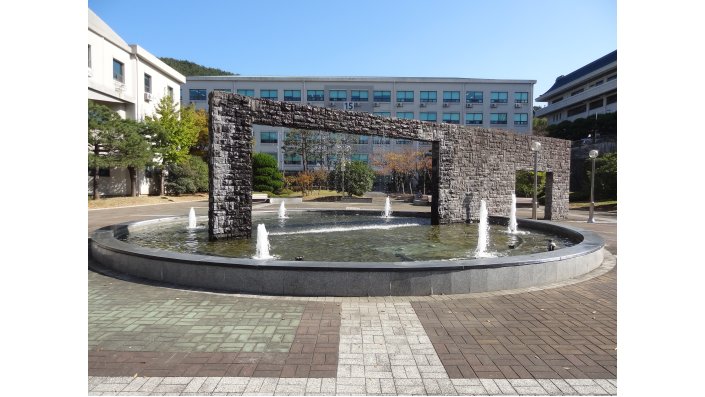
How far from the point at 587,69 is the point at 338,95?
135 feet

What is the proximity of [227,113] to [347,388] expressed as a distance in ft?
25.5

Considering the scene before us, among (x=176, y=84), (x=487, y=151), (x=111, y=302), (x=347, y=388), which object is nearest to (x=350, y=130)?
(x=487, y=151)

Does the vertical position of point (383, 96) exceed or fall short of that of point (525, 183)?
it exceeds it

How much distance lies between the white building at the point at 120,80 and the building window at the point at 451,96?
116ft

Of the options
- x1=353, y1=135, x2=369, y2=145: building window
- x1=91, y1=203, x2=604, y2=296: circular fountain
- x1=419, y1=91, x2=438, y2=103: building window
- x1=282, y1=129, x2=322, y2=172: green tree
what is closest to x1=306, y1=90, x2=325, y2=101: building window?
x1=353, y1=135, x2=369, y2=145: building window

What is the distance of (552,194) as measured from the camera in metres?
17.9

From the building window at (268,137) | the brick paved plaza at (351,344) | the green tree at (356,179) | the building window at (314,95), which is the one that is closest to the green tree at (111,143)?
the green tree at (356,179)

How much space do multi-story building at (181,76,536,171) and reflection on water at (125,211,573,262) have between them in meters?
42.0

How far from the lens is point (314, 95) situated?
54125mm

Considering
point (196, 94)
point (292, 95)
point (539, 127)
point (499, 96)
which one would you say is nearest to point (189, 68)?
point (196, 94)

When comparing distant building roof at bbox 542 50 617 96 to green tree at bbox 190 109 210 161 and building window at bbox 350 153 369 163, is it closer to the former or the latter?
building window at bbox 350 153 369 163

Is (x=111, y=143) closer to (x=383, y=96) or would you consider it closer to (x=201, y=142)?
A: (x=201, y=142)

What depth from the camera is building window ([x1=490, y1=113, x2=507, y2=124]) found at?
54625 millimetres

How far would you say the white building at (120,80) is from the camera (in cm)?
2680
